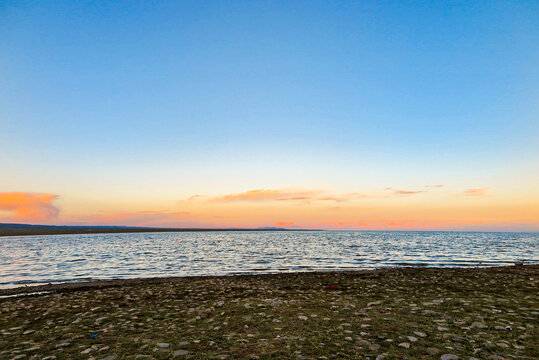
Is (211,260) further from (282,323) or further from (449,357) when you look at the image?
(449,357)

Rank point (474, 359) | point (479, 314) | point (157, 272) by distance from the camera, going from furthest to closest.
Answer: point (157, 272) → point (479, 314) → point (474, 359)

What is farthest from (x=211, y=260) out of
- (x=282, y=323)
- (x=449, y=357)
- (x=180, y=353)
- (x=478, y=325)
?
(x=449, y=357)

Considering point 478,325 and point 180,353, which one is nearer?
point 180,353

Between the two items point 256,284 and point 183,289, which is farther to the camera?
point 256,284

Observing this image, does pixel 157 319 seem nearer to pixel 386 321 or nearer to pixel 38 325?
pixel 38 325

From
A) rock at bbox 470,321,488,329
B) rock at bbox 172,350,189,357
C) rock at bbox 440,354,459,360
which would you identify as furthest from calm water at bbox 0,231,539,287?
rock at bbox 440,354,459,360

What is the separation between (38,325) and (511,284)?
23289mm

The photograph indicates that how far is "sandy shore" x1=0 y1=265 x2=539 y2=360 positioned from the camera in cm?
723

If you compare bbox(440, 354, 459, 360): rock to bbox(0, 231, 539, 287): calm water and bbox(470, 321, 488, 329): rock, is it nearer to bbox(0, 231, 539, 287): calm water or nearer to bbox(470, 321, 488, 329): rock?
bbox(470, 321, 488, 329): rock

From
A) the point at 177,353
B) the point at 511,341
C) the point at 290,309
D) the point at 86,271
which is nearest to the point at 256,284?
the point at 290,309

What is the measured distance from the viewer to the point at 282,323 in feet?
31.8

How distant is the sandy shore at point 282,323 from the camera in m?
7.23

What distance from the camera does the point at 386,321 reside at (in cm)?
955

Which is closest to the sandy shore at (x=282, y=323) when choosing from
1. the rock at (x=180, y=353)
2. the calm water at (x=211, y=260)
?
the rock at (x=180, y=353)
